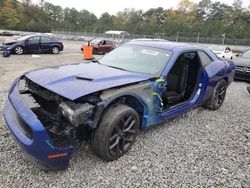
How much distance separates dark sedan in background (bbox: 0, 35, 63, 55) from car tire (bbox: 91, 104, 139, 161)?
13017 mm

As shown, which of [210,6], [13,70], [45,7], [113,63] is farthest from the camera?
[45,7]

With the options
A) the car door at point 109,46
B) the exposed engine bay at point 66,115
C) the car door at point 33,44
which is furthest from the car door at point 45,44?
the exposed engine bay at point 66,115

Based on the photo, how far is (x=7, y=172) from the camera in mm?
2686

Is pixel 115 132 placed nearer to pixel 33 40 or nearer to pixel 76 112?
pixel 76 112

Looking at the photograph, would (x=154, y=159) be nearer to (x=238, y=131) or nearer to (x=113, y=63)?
(x=113, y=63)

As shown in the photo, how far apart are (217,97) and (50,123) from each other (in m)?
3.95

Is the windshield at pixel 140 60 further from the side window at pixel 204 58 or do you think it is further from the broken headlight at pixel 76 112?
the broken headlight at pixel 76 112

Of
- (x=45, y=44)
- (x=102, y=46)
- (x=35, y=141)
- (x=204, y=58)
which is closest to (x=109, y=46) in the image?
(x=102, y=46)

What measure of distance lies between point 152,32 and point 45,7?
6221cm

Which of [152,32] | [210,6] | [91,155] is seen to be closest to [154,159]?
[91,155]

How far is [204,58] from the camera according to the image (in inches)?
189

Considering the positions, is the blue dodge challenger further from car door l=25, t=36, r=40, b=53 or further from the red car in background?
the red car in background

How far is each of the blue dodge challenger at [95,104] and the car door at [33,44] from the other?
40.0 ft

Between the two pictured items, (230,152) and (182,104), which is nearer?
(230,152)
